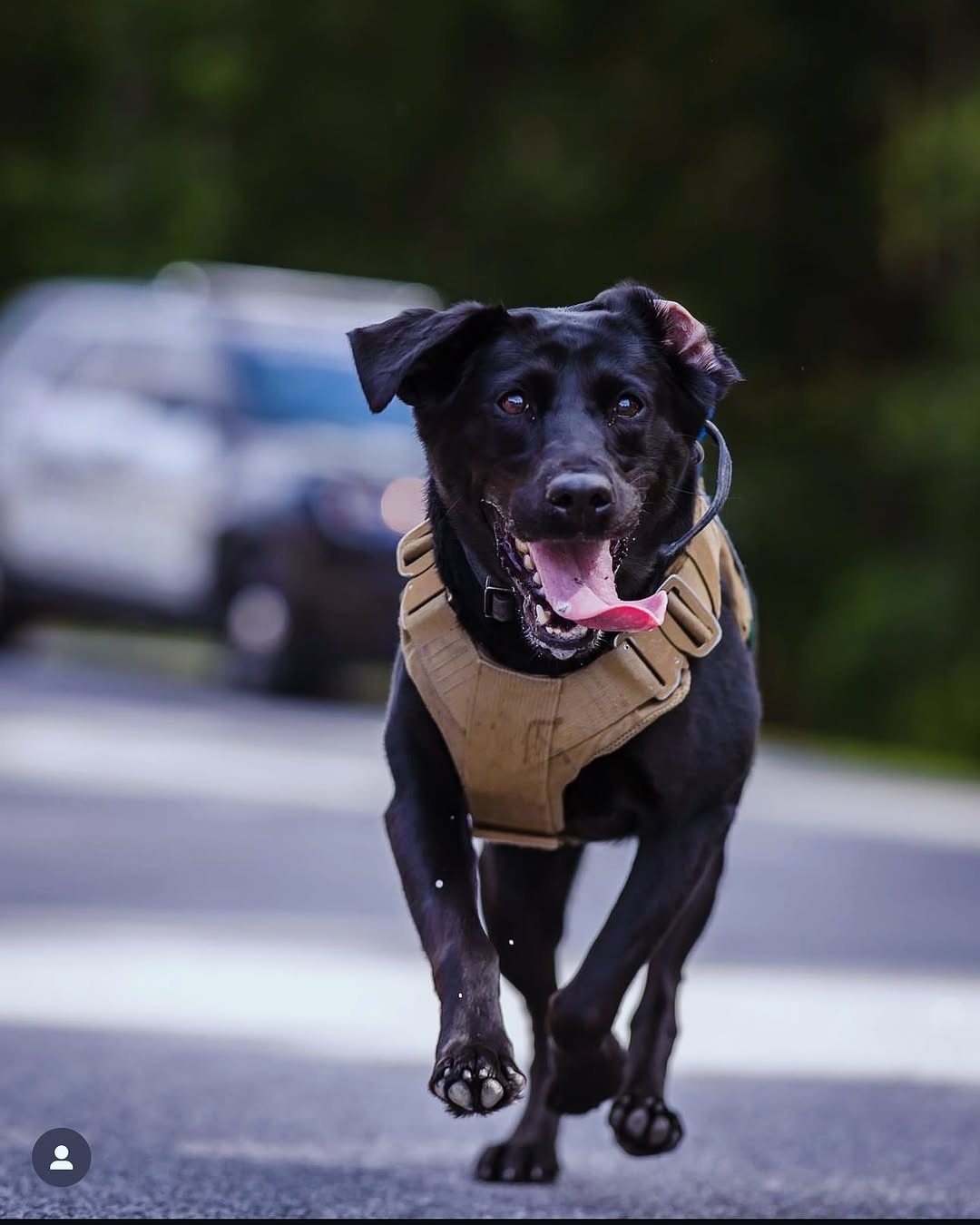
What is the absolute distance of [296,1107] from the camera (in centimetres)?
579

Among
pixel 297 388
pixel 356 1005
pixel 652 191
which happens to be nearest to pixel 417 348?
pixel 356 1005

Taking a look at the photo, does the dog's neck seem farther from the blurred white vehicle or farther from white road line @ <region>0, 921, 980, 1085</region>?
the blurred white vehicle

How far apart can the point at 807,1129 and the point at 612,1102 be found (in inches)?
32.7

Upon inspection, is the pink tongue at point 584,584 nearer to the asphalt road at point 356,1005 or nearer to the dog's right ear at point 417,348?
the dog's right ear at point 417,348

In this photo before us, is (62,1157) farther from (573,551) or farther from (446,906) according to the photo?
(573,551)

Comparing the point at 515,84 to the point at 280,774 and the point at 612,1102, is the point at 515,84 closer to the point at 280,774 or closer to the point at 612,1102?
the point at 280,774

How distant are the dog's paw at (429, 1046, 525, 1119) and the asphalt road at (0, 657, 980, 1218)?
25.2 inches

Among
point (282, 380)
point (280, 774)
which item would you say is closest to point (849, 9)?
point (282, 380)

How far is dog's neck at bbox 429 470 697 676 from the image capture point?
15.4 ft

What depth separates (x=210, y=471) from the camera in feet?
47.6

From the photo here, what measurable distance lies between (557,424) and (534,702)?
49 centimetres

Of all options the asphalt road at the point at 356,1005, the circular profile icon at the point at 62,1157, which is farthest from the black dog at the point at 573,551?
the circular profile icon at the point at 62,1157

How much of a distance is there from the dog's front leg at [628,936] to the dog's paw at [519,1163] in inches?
21.5

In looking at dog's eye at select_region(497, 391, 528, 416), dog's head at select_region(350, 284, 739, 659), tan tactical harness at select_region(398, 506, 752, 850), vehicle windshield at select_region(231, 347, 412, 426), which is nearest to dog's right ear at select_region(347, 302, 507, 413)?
dog's head at select_region(350, 284, 739, 659)
